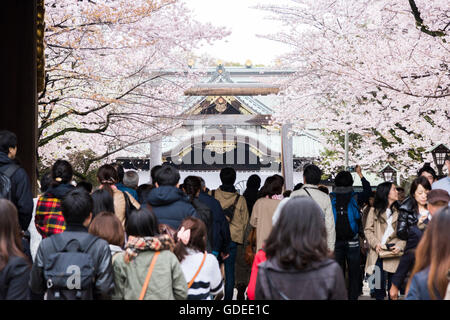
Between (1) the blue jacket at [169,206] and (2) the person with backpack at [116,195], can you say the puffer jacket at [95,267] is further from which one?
(2) the person with backpack at [116,195]

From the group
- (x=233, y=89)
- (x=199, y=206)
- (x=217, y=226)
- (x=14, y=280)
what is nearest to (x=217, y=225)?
(x=217, y=226)

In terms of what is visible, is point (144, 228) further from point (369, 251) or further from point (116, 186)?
point (369, 251)

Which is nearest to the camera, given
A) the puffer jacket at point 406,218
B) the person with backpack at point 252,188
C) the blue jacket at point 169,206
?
the blue jacket at point 169,206

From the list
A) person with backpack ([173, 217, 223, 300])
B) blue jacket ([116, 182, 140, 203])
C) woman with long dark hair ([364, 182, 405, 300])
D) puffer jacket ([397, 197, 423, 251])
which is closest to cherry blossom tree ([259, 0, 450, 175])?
woman with long dark hair ([364, 182, 405, 300])

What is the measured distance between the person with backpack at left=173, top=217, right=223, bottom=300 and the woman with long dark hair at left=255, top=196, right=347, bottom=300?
4.13 feet

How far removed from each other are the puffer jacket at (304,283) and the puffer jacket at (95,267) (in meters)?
1.20

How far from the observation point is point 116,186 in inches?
266

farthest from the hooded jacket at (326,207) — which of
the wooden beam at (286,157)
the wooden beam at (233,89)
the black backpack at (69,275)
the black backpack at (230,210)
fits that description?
the wooden beam at (286,157)

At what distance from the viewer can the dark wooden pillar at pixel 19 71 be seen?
25.6ft

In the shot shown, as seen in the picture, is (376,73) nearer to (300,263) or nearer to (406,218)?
(406,218)

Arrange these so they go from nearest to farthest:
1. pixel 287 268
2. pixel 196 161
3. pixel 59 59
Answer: pixel 287 268 → pixel 59 59 → pixel 196 161

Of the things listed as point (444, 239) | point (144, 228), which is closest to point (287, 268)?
point (444, 239)

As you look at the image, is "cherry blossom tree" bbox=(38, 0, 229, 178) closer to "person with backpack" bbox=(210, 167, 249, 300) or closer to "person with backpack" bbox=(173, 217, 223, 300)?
"person with backpack" bbox=(210, 167, 249, 300)

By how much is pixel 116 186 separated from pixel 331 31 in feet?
35.6
